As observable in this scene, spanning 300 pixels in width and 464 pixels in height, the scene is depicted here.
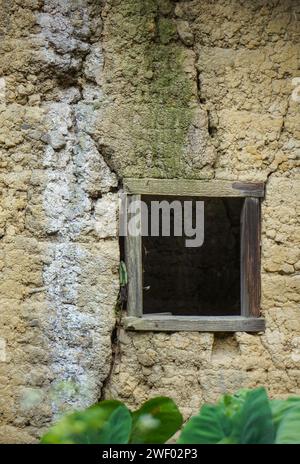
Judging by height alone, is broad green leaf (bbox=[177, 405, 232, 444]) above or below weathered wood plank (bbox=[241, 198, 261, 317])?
below

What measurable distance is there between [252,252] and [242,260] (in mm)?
74

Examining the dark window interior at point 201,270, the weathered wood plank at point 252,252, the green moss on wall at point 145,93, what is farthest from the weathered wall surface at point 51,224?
the dark window interior at point 201,270

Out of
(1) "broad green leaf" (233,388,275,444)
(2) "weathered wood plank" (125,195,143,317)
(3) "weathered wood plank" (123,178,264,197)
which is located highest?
(3) "weathered wood plank" (123,178,264,197)

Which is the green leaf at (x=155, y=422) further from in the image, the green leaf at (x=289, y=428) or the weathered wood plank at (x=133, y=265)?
the weathered wood plank at (x=133, y=265)

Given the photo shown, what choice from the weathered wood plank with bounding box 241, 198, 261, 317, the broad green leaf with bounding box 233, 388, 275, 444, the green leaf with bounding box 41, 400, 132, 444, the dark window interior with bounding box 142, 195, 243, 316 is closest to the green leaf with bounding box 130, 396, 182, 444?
the green leaf with bounding box 41, 400, 132, 444

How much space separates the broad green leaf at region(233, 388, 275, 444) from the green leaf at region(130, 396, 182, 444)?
0.82 feet

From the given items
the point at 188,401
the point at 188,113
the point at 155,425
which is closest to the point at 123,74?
the point at 188,113

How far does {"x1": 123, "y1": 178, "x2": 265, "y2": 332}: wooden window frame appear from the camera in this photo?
3.78 m

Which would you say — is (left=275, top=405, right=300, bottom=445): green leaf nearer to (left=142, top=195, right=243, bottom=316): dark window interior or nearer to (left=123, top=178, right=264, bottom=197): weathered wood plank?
(left=123, top=178, right=264, bottom=197): weathered wood plank

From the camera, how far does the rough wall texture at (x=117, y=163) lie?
146 inches

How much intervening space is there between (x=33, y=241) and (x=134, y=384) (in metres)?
0.92

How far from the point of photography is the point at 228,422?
5.51 ft

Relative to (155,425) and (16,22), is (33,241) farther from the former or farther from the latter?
(155,425)

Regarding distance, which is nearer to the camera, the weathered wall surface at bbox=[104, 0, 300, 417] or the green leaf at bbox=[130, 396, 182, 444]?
the green leaf at bbox=[130, 396, 182, 444]
